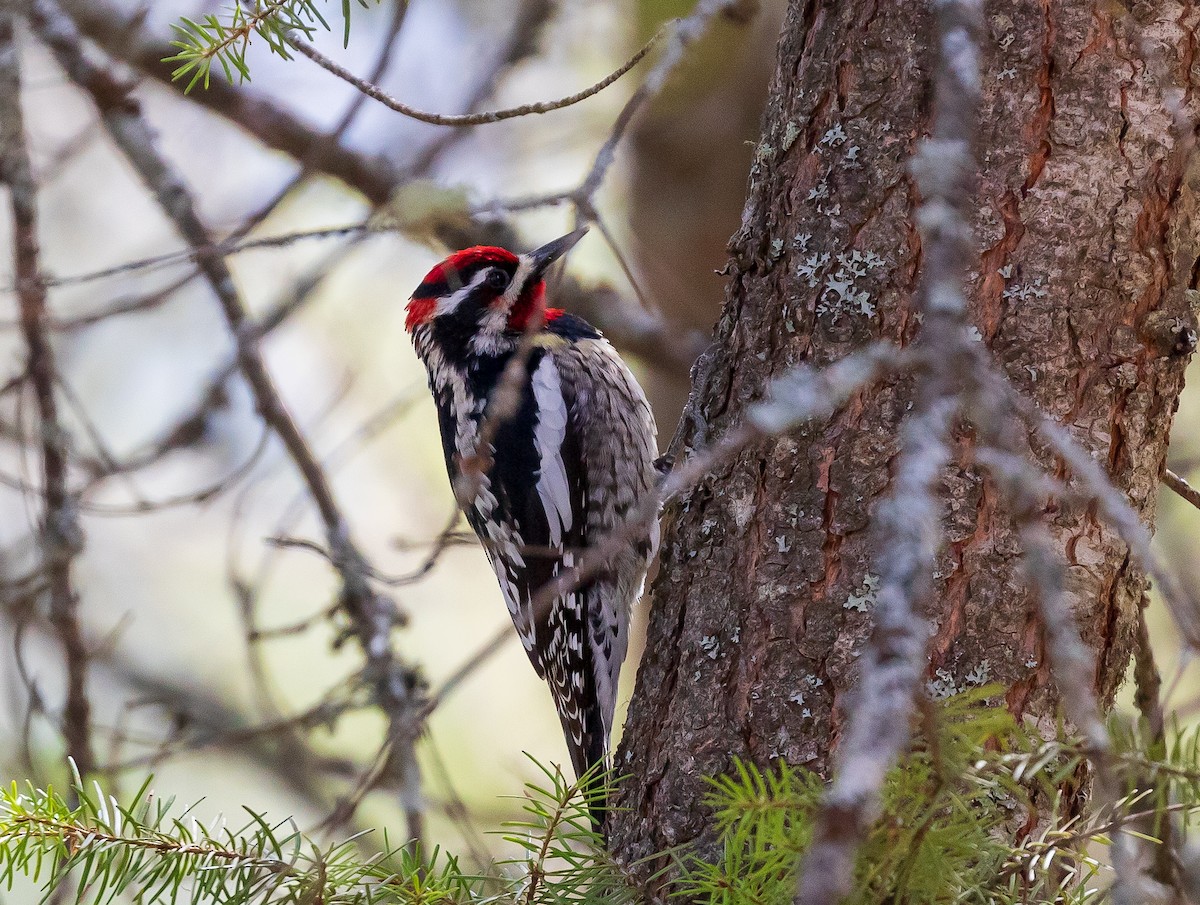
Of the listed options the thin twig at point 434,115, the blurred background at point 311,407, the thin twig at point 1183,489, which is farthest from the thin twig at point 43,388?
the thin twig at point 1183,489

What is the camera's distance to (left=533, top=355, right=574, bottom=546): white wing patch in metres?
2.96

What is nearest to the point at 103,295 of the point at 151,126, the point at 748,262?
the point at 151,126

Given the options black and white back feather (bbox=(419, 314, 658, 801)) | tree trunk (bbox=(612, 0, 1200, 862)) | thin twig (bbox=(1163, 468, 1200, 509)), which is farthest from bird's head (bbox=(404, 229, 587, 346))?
thin twig (bbox=(1163, 468, 1200, 509))

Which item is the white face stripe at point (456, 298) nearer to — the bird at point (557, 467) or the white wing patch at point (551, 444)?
the bird at point (557, 467)

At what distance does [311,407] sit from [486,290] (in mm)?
2008

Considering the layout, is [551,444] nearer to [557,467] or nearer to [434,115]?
[557,467]

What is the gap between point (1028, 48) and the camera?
1.56m

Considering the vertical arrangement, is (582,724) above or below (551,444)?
below

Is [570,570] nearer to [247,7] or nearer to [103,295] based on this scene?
[247,7]

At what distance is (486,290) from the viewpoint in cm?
311

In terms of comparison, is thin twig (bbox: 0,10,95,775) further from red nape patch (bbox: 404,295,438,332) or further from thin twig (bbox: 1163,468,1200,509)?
thin twig (bbox: 1163,468,1200,509)

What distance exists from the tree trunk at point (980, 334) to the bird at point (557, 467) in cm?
116

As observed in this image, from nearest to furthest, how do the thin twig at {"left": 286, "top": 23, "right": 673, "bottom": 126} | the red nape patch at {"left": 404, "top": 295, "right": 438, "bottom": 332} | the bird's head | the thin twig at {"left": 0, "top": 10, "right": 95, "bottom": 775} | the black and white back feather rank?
the thin twig at {"left": 286, "top": 23, "right": 673, "bottom": 126}
the thin twig at {"left": 0, "top": 10, "right": 95, "bottom": 775}
the black and white back feather
the bird's head
the red nape patch at {"left": 404, "top": 295, "right": 438, "bottom": 332}

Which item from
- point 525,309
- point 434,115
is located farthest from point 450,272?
point 434,115
